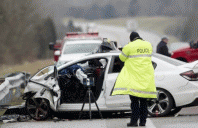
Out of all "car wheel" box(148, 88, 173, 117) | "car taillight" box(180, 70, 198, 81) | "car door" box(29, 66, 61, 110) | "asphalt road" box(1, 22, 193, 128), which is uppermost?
"car taillight" box(180, 70, 198, 81)

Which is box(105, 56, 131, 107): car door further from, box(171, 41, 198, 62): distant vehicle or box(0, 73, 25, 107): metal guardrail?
box(171, 41, 198, 62): distant vehicle

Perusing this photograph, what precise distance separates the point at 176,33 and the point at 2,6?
1103 inches

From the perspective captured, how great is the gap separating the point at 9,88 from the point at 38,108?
342 cm

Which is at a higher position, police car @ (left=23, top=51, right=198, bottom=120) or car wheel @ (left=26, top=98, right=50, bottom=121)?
police car @ (left=23, top=51, right=198, bottom=120)

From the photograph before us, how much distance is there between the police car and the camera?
306 inches

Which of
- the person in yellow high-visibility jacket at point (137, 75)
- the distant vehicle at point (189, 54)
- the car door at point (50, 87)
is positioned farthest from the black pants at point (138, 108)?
the distant vehicle at point (189, 54)

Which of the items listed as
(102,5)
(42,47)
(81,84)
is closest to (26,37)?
(42,47)

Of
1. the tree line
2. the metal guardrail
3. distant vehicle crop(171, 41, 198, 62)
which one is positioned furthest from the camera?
the tree line

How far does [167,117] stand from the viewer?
7852 mm

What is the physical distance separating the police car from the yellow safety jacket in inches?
46.9

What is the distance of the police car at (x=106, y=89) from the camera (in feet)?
25.5

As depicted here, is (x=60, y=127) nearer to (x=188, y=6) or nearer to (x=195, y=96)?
(x=195, y=96)

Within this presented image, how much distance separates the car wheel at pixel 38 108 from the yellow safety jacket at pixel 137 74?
1.92m

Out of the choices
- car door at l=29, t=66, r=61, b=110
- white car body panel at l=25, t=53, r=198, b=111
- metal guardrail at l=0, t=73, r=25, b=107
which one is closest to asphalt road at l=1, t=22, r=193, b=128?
white car body panel at l=25, t=53, r=198, b=111
